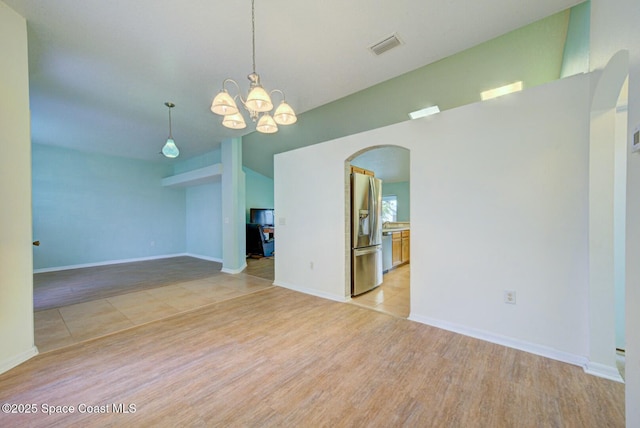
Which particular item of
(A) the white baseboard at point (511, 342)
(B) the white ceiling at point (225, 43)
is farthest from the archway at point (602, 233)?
(B) the white ceiling at point (225, 43)

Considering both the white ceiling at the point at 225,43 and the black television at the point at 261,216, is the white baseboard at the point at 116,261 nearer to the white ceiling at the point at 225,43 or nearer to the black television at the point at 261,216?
the black television at the point at 261,216

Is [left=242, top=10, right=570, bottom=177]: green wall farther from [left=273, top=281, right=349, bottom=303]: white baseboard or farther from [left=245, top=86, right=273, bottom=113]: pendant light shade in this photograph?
[left=273, top=281, right=349, bottom=303]: white baseboard

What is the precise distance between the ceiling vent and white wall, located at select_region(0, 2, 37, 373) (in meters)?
3.15

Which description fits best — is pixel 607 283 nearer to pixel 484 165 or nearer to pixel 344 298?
pixel 484 165

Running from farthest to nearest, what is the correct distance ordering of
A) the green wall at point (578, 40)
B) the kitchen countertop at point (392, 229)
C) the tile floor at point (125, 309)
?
the kitchen countertop at point (392, 229) < the tile floor at point (125, 309) < the green wall at point (578, 40)

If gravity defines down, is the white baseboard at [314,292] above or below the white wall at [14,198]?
below

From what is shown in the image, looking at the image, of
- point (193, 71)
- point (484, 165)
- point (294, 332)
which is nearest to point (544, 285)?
point (484, 165)

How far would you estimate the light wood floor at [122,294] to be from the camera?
2600 mm

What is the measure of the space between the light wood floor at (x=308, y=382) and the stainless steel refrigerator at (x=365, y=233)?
3.51ft

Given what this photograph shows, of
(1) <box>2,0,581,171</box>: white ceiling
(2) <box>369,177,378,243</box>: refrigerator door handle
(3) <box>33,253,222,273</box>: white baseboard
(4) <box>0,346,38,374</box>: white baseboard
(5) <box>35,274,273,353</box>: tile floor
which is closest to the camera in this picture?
(4) <box>0,346,38,374</box>: white baseboard

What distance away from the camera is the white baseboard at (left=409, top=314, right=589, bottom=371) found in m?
1.91

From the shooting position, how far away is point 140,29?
2.12m

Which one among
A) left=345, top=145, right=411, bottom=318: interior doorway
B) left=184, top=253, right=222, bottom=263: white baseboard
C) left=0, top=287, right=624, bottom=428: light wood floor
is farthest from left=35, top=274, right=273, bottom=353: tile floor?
left=184, top=253, right=222, bottom=263: white baseboard

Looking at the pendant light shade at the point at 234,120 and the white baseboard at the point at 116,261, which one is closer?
the pendant light shade at the point at 234,120
